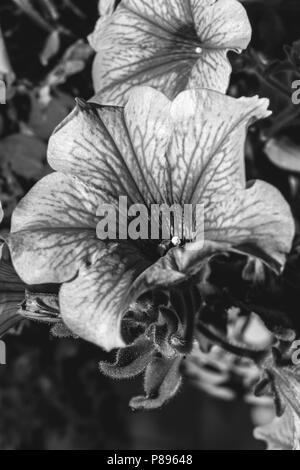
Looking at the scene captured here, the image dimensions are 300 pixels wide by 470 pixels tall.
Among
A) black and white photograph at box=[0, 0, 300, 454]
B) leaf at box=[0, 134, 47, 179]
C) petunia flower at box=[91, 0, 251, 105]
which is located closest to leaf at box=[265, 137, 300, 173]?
black and white photograph at box=[0, 0, 300, 454]

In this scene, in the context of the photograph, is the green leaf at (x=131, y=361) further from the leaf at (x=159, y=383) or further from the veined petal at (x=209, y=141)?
the veined petal at (x=209, y=141)

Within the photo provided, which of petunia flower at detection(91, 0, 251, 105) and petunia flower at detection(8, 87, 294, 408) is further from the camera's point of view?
petunia flower at detection(91, 0, 251, 105)

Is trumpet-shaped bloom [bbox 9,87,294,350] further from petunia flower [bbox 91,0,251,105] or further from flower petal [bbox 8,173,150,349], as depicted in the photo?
petunia flower [bbox 91,0,251,105]

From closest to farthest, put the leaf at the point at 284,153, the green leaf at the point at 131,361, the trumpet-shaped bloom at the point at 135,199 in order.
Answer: the trumpet-shaped bloom at the point at 135,199, the green leaf at the point at 131,361, the leaf at the point at 284,153

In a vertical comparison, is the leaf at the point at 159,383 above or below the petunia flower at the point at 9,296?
below

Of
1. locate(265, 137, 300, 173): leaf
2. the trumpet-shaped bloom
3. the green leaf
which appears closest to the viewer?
the trumpet-shaped bloom

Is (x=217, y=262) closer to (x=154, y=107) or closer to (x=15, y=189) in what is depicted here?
(x=154, y=107)

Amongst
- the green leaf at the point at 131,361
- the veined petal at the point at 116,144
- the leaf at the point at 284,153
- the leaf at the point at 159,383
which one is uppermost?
the veined petal at the point at 116,144

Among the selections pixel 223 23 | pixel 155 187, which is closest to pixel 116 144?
pixel 155 187

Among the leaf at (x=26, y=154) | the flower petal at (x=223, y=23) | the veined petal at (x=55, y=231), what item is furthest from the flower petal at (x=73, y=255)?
the leaf at (x=26, y=154)
